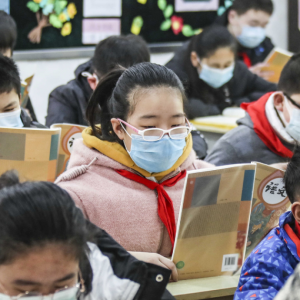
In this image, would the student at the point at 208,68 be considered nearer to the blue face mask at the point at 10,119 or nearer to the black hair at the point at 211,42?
the black hair at the point at 211,42

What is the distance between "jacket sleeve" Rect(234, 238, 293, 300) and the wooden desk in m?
0.19

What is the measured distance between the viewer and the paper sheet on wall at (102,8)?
173 inches

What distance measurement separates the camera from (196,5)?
495 centimetres

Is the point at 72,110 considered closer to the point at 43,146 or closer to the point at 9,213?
the point at 43,146

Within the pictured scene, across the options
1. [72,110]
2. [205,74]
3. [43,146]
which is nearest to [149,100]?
[43,146]

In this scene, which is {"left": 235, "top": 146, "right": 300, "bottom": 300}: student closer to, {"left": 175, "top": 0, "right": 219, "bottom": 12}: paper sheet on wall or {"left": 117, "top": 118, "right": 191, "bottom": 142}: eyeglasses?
{"left": 117, "top": 118, "right": 191, "bottom": 142}: eyeglasses

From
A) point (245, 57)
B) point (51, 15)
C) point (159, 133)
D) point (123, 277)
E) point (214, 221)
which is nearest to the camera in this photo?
point (123, 277)

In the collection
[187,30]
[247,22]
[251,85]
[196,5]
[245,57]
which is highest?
[196,5]

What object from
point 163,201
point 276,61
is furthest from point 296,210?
point 276,61

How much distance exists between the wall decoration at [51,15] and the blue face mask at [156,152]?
9.33 ft

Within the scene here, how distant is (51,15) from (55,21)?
0.06 meters

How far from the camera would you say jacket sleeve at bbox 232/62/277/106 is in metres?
4.04

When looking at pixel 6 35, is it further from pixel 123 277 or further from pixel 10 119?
pixel 123 277

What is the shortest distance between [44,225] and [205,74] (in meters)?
2.95
